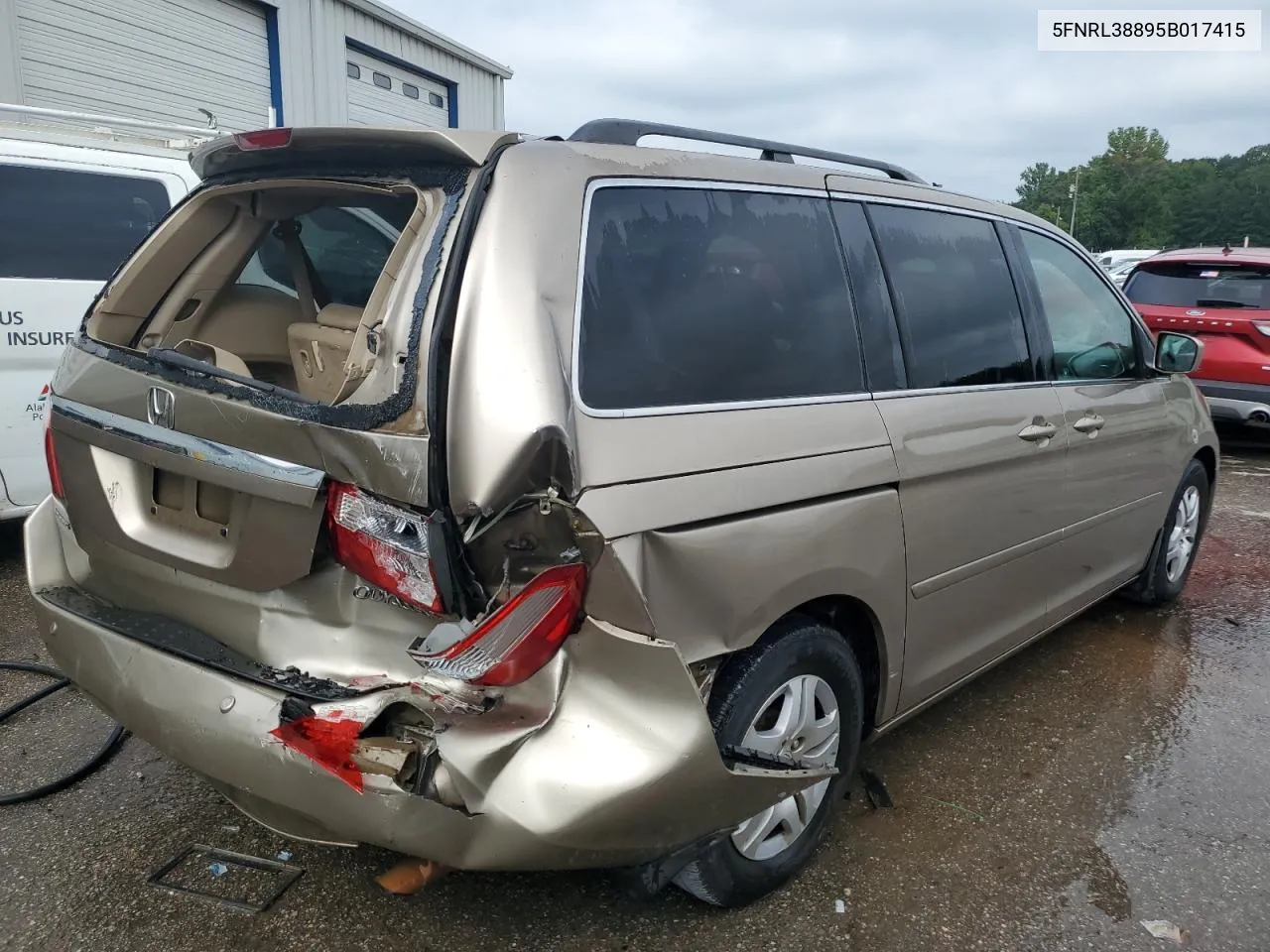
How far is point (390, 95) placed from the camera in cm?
1319

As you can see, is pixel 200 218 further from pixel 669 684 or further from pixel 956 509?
pixel 956 509

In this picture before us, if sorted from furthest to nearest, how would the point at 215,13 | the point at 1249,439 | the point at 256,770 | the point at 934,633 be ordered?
the point at 215,13 < the point at 1249,439 < the point at 934,633 < the point at 256,770

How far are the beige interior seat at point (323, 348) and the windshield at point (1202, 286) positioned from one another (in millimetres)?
7752

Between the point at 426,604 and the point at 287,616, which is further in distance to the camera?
the point at 287,616

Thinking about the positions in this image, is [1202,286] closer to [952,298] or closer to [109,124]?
[952,298]

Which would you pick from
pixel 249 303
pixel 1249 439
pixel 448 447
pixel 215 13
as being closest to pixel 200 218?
pixel 249 303

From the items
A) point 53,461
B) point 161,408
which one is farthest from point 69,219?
point 161,408

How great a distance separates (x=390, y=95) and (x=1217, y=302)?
1036 cm

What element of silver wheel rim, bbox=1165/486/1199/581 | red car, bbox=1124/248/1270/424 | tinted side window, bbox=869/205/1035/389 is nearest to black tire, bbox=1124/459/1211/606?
silver wheel rim, bbox=1165/486/1199/581

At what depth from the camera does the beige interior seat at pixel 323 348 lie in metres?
2.53

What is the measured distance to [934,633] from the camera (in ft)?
9.15

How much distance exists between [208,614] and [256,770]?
43 cm

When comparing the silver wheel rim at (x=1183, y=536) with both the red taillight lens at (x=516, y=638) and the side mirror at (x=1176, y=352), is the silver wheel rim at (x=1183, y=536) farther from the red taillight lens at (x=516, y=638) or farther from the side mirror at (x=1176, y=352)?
the red taillight lens at (x=516, y=638)

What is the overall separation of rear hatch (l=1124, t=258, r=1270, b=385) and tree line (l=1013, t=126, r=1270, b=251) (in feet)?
Answer: 211
